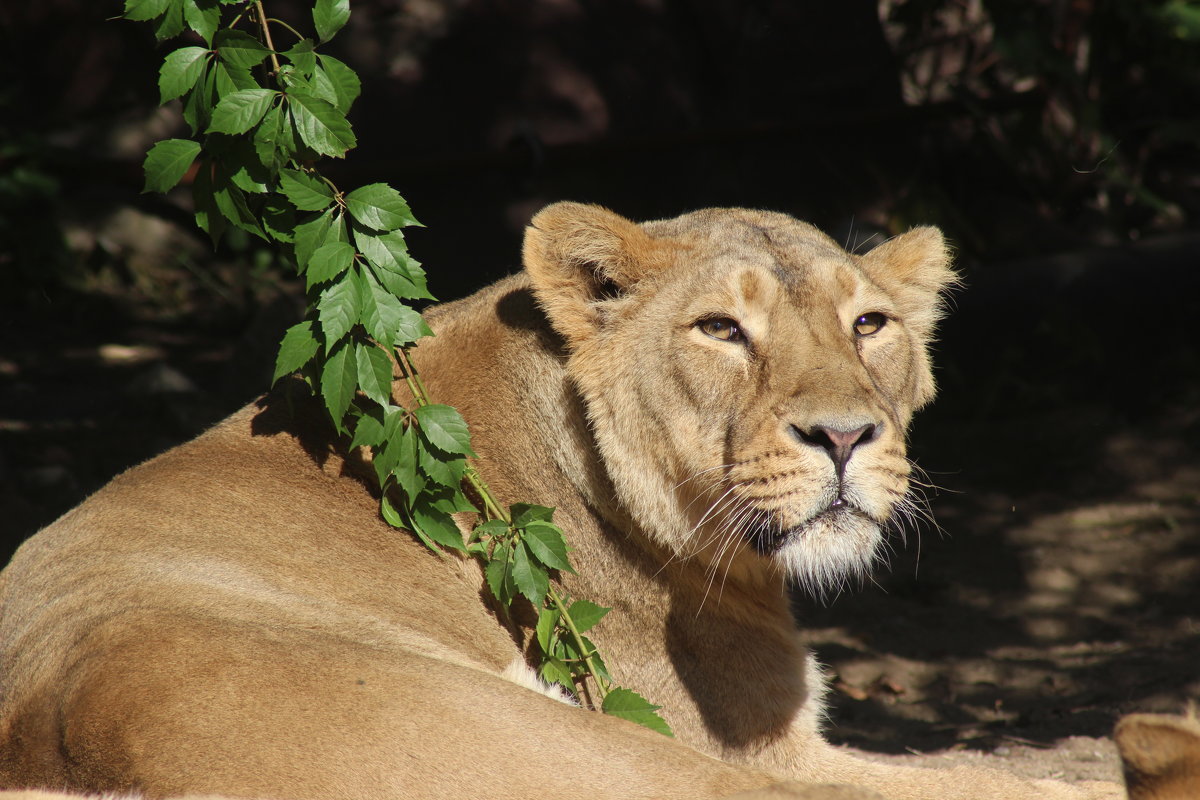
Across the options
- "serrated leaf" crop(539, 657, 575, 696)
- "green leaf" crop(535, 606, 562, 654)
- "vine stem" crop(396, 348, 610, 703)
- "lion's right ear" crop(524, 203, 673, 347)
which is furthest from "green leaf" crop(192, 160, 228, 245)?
"serrated leaf" crop(539, 657, 575, 696)

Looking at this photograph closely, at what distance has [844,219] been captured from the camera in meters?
9.70

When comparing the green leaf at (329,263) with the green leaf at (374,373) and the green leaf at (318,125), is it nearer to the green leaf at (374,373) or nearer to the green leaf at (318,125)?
the green leaf at (374,373)

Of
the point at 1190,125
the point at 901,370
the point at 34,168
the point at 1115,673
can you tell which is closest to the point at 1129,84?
the point at 1190,125

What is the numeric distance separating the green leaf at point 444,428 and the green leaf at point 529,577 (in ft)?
1.09

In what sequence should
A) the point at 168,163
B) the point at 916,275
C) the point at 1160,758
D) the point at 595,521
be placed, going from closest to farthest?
the point at 1160,758
the point at 168,163
the point at 595,521
the point at 916,275

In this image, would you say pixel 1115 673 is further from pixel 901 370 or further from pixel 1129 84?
pixel 1129 84

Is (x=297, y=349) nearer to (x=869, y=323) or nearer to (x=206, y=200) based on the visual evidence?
(x=206, y=200)

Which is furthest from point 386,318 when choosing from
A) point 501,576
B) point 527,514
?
point 501,576

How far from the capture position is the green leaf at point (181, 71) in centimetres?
317

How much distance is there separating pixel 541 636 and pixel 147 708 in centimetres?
129

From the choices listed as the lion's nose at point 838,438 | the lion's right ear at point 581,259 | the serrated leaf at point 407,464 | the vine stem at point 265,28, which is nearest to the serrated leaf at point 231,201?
the vine stem at point 265,28

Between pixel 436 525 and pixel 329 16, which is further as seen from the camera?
pixel 436 525

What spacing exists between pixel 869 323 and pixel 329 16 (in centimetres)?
187

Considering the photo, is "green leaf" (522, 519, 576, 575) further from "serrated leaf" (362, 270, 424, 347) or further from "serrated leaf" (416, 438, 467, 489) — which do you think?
"serrated leaf" (362, 270, 424, 347)
